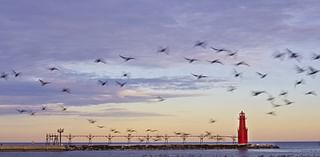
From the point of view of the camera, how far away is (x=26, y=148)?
6270 inches

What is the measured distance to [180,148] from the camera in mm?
170250

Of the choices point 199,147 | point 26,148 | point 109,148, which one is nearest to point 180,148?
point 199,147

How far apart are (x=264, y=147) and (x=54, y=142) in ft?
190

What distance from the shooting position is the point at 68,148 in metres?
164

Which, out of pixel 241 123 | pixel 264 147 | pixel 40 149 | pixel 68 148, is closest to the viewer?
pixel 241 123

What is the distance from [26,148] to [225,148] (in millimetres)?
51551

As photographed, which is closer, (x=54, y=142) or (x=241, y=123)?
(x=241, y=123)

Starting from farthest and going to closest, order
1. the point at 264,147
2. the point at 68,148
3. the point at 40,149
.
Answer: the point at 264,147 < the point at 68,148 < the point at 40,149

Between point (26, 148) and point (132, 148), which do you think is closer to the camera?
point (26, 148)

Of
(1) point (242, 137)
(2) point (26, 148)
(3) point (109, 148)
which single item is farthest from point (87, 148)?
(1) point (242, 137)

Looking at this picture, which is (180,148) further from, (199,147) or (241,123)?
(241,123)

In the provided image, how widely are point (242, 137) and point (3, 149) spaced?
5677 cm

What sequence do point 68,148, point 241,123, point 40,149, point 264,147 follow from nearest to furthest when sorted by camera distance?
point 241,123 → point 40,149 → point 68,148 → point 264,147

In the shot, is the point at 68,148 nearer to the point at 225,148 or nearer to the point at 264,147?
the point at 225,148
